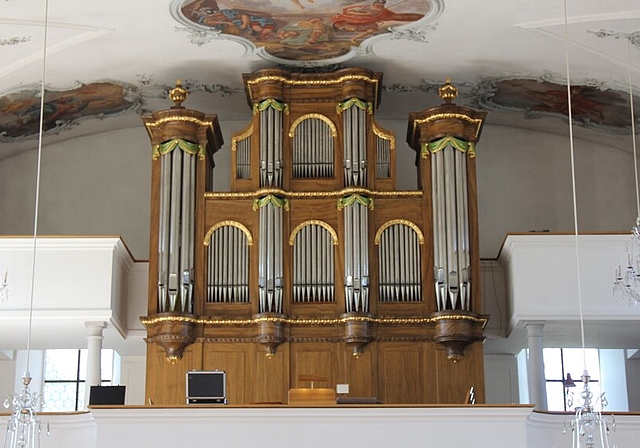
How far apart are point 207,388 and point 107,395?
1.29 m

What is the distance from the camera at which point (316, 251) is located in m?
20.1

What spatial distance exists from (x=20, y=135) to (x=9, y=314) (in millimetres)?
4384

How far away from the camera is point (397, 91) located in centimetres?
2184

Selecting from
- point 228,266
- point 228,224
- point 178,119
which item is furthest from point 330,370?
point 178,119

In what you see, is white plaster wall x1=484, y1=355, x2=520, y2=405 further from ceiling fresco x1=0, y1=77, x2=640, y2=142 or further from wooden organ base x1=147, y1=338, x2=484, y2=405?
ceiling fresco x1=0, y1=77, x2=640, y2=142

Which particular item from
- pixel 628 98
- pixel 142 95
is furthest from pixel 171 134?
pixel 628 98

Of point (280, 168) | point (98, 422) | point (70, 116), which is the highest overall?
point (70, 116)

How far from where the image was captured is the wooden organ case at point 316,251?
63.7 feet

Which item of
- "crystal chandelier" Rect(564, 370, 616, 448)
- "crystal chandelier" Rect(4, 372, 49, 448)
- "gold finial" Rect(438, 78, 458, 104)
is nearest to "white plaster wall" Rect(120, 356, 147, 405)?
"crystal chandelier" Rect(4, 372, 49, 448)

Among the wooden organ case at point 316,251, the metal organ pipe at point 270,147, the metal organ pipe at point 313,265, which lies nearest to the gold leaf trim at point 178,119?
the wooden organ case at point 316,251

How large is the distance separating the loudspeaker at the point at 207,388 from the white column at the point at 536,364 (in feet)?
16.5

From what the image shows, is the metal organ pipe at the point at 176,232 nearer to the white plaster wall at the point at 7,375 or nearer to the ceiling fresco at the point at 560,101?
the white plaster wall at the point at 7,375

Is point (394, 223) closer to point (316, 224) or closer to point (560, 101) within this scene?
point (316, 224)

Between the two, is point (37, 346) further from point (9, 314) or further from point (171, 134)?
point (171, 134)
